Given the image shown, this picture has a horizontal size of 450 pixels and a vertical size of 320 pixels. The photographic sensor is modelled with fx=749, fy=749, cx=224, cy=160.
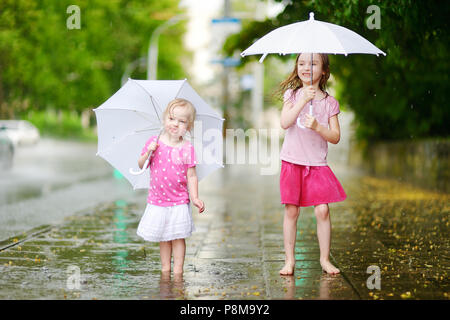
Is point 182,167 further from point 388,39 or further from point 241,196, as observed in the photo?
point 241,196

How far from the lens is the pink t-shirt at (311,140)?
580 cm

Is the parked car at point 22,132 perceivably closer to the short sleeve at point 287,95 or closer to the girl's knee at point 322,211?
the short sleeve at point 287,95

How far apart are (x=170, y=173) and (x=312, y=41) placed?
147 cm

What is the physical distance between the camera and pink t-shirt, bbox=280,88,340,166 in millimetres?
5797

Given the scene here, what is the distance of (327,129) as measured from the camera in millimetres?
5680

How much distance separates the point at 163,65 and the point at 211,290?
57095 mm

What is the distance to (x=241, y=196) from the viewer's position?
1398cm

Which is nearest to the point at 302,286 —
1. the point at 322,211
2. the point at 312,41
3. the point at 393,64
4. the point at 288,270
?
the point at 288,270

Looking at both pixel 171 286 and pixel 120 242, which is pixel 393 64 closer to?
pixel 120 242

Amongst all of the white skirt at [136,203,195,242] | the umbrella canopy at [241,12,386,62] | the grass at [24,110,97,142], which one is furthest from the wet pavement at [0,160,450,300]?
the grass at [24,110,97,142]

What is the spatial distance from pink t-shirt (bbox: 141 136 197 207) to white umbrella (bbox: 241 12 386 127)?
935 mm

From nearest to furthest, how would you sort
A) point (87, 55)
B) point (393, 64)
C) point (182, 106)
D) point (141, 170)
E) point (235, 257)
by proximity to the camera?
point (182, 106), point (141, 170), point (235, 257), point (393, 64), point (87, 55)

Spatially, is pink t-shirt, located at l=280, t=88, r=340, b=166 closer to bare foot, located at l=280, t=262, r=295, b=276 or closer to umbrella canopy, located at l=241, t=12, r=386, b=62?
umbrella canopy, located at l=241, t=12, r=386, b=62
